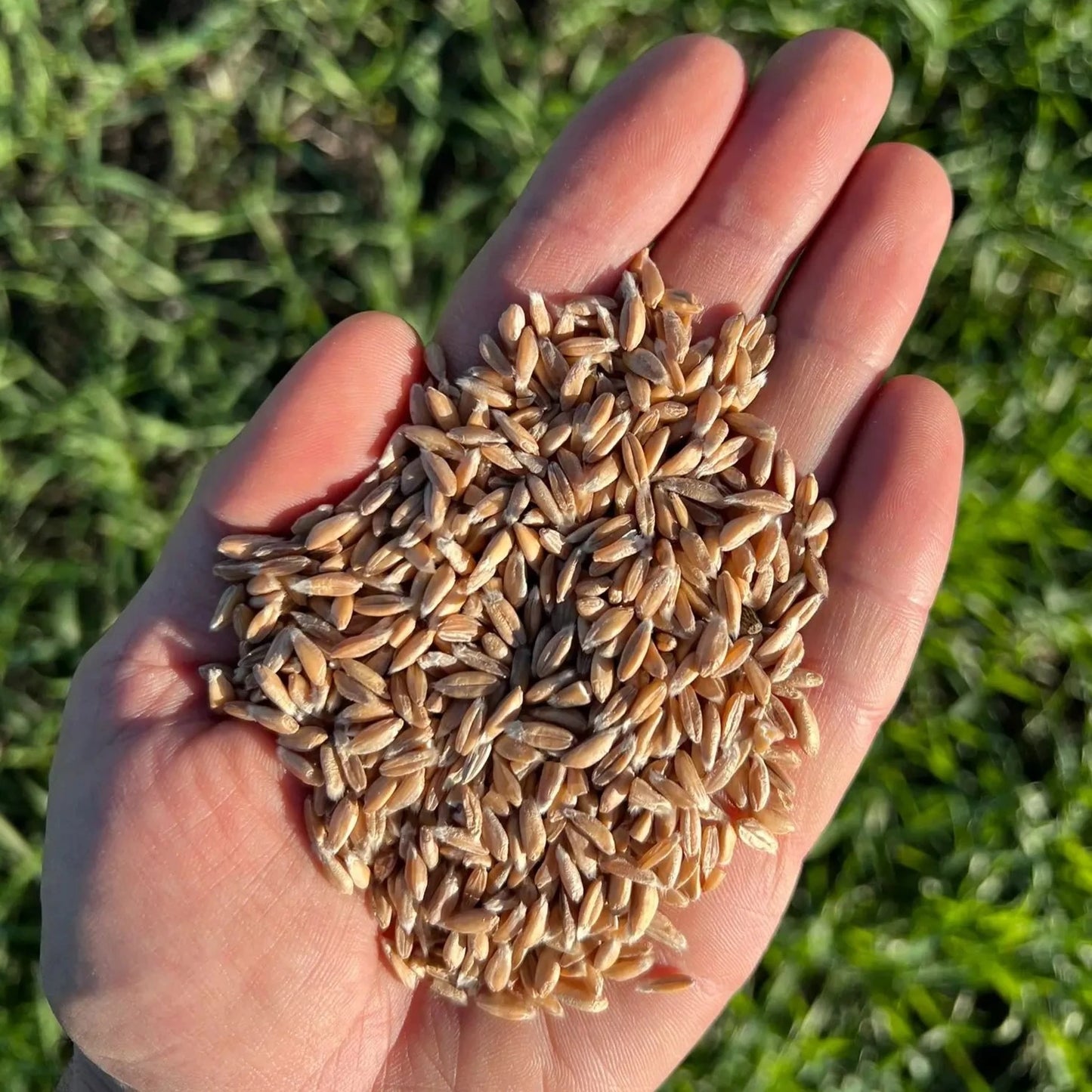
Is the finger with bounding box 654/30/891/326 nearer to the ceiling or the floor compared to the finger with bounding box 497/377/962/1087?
nearer to the ceiling

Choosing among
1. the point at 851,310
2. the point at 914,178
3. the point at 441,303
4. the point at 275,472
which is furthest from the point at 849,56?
the point at 275,472

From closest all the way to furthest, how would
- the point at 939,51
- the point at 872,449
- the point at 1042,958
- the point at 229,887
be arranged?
the point at 229,887 → the point at 872,449 → the point at 1042,958 → the point at 939,51

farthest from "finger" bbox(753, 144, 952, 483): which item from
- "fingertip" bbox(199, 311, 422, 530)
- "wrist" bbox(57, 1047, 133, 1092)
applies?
Result: "wrist" bbox(57, 1047, 133, 1092)

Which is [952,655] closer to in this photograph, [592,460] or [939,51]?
[592,460]

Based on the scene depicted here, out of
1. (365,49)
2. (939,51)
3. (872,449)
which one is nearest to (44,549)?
(365,49)

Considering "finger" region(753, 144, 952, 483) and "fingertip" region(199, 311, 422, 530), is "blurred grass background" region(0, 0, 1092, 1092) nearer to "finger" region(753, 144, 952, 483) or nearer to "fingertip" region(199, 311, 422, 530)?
"finger" region(753, 144, 952, 483)

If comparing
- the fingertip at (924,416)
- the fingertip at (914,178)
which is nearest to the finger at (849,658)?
the fingertip at (924,416)

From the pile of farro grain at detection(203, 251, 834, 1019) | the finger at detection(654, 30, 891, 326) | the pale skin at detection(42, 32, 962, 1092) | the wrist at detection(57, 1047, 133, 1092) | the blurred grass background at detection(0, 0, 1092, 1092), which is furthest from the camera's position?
the blurred grass background at detection(0, 0, 1092, 1092)
